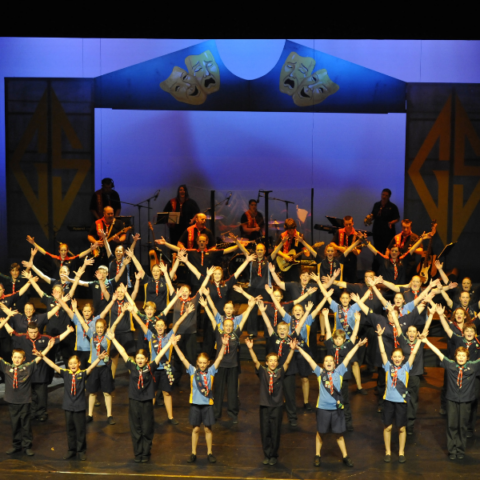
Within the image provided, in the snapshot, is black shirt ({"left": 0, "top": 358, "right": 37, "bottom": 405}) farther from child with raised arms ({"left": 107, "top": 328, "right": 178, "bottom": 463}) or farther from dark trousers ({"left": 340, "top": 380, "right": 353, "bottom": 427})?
dark trousers ({"left": 340, "top": 380, "right": 353, "bottom": 427})

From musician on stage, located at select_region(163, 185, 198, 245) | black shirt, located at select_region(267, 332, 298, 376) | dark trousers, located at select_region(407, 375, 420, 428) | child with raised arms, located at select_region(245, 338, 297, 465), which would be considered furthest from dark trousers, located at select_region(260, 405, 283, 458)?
musician on stage, located at select_region(163, 185, 198, 245)

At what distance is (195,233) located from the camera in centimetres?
1005

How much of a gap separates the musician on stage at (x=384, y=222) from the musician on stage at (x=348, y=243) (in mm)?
916

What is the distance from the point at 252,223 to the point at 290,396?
3.83 meters

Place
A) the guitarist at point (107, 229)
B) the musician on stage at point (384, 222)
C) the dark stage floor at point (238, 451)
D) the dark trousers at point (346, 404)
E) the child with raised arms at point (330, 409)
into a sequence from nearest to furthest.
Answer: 1. the dark stage floor at point (238, 451)
2. the child with raised arms at point (330, 409)
3. the dark trousers at point (346, 404)
4. the guitarist at point (107, 229)
5. the musician on stage at point (384, 222)

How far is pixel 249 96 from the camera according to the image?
37.7 feet

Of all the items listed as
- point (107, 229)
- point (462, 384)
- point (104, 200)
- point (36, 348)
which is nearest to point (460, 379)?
point (462, 384)

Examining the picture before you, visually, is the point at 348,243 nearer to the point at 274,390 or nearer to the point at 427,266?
the point at 427,266

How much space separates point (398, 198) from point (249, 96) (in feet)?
10.2

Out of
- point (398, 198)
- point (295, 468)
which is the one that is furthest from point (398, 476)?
point (398, 198)

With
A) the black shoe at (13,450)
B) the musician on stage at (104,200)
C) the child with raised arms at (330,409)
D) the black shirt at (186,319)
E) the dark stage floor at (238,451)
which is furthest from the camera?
the musician on stage at (104,200)

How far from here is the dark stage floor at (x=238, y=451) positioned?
645 centimetres

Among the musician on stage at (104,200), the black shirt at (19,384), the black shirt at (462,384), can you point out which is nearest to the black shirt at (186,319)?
the black shirt at (19,384)

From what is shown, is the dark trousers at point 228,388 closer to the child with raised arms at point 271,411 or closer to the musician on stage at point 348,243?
the child with raised arms at point 271,411
